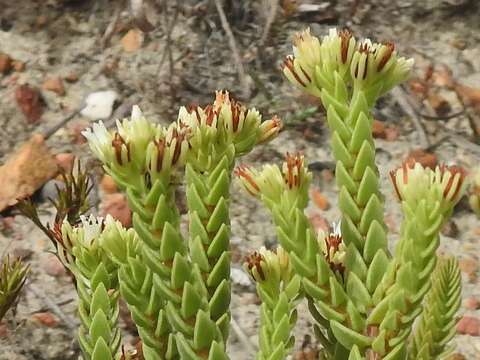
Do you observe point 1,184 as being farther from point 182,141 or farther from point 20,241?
point 182,141

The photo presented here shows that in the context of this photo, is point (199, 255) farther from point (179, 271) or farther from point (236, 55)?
point (236, 55)

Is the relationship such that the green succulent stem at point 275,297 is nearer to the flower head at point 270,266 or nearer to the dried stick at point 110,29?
the flower head at point 270,266

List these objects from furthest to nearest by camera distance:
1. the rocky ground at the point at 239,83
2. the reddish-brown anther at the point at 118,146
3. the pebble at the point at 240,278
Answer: the rocky ground at the point at 239,83
the pebble at the point at 240,278
the reddish-brown anther at the point at 118,146

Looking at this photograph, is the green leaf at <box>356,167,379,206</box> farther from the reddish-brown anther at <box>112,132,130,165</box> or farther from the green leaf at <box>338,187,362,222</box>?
the reddish-brown anther at <box>112,132,130,165</box>

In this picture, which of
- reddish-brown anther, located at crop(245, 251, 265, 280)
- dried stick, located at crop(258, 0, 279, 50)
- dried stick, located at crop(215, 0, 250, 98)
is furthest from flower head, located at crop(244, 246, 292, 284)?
dried stick, located at crop(258, 0, 279, 50)

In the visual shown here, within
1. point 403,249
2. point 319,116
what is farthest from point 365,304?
point 319,116

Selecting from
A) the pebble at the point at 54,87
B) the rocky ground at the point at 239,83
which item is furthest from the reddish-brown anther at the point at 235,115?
the pebble at the point at 54,87

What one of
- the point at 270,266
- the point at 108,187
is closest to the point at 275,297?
the point at 270,266
